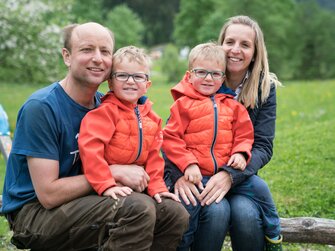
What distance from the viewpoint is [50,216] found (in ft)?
10.9

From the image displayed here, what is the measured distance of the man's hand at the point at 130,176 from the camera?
11.3ft

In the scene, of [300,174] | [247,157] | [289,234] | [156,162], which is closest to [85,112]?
[156,162]

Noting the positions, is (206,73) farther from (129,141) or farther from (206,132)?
(129,141)

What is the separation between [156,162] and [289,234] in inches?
60.9

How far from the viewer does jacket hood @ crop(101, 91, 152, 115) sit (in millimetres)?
3541

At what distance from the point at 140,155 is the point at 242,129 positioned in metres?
0.85

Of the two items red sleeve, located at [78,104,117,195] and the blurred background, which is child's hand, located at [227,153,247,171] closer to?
red sleeve, located at [78,104,117,195]

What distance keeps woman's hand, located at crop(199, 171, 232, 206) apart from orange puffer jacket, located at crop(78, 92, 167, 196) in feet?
1.02

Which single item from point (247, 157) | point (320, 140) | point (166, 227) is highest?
point (247, 157)

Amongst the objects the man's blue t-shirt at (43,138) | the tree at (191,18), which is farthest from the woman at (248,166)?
the tree at (191,18)

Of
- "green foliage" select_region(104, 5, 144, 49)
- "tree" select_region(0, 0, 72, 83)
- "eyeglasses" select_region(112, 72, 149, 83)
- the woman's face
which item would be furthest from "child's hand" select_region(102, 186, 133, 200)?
"green foliage" select_region(104, 5, 144, 49)

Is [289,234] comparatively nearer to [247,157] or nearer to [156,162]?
[247,157]

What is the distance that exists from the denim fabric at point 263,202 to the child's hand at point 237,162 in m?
0.16

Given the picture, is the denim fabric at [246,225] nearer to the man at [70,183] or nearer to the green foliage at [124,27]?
the man at [70,183]
